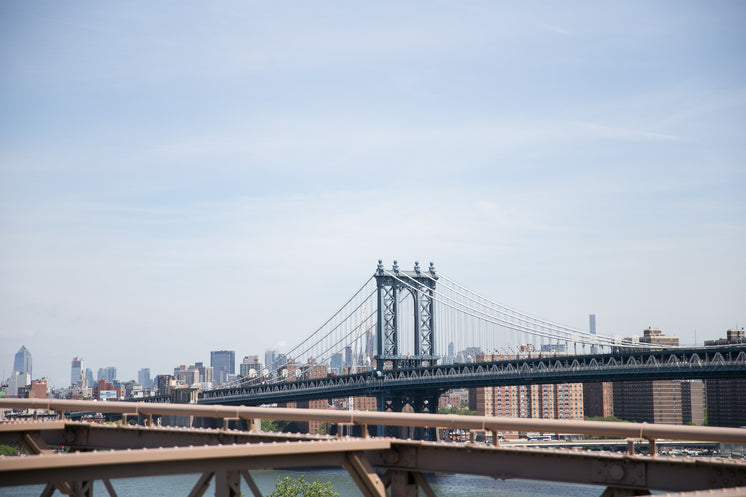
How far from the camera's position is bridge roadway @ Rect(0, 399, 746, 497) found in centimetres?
760

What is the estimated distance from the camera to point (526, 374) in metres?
67.9

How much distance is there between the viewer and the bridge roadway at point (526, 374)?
5822 centimetres

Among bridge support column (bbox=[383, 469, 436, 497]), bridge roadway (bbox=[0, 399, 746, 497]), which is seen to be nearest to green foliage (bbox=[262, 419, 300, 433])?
bridge roadway (bbox=[0, 399, 746, 497])

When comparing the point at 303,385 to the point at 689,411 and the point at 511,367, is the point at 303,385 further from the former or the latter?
the point at 689,411

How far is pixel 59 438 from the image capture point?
13.8 metres

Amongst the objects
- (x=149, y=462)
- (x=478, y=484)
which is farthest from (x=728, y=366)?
(x=149, y=462)

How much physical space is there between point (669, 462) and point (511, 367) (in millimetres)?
64456

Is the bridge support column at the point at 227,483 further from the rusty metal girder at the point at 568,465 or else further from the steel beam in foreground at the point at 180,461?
the rusty metal girder at the point at 568,465

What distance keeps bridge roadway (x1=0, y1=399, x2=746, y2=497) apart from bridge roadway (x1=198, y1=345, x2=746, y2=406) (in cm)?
5001

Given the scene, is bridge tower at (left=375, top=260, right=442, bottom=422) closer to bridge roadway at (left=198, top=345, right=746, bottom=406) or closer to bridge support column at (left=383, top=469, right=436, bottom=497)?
bridge roadway at (left=198, top=345, right=746, bottom=406)

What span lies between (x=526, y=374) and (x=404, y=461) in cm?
5917

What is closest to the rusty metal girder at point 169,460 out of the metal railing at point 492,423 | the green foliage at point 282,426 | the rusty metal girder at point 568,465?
the rusty metal girder at point 568,465

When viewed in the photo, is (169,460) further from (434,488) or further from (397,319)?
(397,319)

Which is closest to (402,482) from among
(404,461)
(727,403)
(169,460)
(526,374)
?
(404,461)
